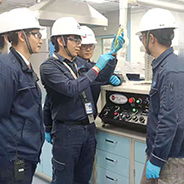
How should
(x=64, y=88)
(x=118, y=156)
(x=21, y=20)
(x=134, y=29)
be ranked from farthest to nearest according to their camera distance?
1. (x=134, y=29)
2. (x=118, y=156)
3. (x=64, y=88)
4. (x=21, y=20)

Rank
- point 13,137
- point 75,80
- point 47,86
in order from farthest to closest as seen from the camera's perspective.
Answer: point 47,86 → point 75,80 → point 13,137

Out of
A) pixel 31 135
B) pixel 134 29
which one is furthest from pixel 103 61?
pixel 134 29

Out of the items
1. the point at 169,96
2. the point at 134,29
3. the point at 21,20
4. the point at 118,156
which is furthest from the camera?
the point at 134,29

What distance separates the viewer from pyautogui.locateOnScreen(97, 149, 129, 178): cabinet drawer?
1953 mm

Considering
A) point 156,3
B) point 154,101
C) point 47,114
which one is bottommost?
point 47,114

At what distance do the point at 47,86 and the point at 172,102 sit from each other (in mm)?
998

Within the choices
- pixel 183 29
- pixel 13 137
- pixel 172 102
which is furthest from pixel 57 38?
pixel 183 29

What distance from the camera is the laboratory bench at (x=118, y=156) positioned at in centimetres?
186

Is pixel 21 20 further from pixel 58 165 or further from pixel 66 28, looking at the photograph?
pixel 58 165

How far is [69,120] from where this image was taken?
1.83 m

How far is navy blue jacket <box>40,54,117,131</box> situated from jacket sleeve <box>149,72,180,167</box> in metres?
0.64

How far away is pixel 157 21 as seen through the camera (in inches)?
52.9

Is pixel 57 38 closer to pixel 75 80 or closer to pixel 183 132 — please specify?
pixel 75 80

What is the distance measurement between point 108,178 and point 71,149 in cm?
52
